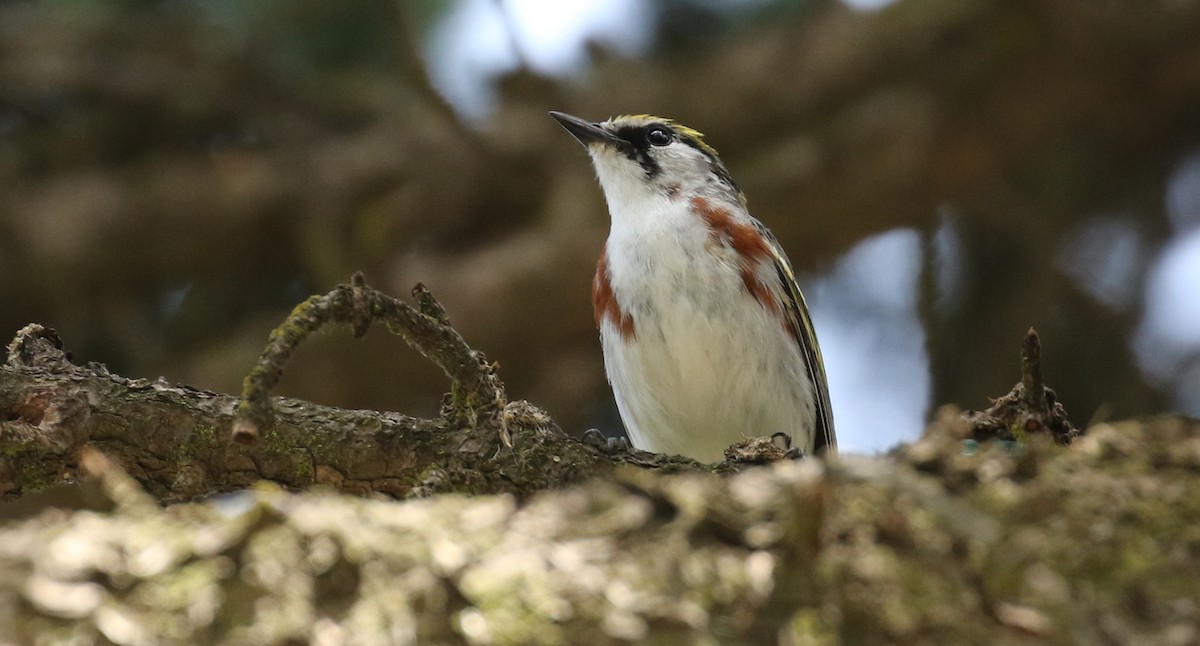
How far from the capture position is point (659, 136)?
17.9 ft

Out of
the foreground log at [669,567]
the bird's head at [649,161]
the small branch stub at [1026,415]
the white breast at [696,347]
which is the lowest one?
the foreground log at [669,567]

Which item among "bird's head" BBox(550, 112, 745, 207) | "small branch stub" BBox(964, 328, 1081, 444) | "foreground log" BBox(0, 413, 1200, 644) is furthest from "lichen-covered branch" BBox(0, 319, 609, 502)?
"bird's head" BBox(550, 112, 745, 207)

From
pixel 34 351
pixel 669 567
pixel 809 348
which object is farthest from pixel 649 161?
pixel 669 567

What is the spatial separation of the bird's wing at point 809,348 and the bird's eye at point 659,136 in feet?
2.50

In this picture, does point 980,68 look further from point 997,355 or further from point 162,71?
point 162,71

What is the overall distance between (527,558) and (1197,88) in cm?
559

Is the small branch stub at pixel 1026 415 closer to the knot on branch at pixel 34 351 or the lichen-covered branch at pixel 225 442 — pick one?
the lichen-covered branch at pixel 225 442

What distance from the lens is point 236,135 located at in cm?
660

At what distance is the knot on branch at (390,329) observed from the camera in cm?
198

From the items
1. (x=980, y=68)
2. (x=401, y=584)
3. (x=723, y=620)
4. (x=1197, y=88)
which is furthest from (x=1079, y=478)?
(x=1197, y=88)

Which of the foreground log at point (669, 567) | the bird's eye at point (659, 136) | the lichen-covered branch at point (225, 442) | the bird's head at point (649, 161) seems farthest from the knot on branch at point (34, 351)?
the bird's eye at point (659, 136)

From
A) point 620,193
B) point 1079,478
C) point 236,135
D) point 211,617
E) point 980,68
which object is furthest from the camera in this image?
point 236,135

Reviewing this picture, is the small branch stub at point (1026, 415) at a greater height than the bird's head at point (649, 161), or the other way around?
the bird's head at point (649, 161)

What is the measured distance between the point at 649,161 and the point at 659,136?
0.24 metres
